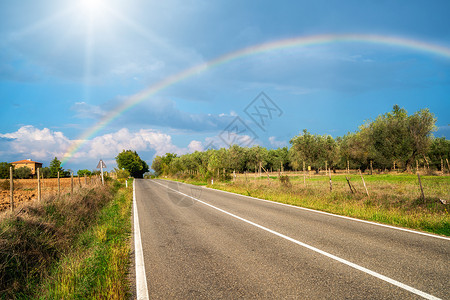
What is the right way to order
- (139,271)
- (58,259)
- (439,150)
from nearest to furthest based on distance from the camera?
1. (139,271)
2. (58,259)
3. (439,150)

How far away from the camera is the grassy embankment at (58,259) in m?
3.93

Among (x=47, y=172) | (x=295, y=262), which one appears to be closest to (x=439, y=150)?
(x=295, y=262)

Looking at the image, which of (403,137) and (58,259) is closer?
(58,259)

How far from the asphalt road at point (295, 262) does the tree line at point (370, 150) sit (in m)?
20.8

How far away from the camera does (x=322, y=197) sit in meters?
13.0

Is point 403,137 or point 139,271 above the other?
point 403,137

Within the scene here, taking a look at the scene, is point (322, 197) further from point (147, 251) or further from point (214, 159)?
point (214, 159)

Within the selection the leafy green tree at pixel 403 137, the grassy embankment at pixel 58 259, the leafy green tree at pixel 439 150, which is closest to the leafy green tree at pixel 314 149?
the leafy green tree at pixel 403 137

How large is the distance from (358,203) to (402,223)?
10.0ft

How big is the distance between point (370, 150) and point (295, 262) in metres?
48.6

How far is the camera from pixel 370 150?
45.6 meters

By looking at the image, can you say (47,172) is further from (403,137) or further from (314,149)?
(403,137)

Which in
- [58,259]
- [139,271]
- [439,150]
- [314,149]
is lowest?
[58,259]

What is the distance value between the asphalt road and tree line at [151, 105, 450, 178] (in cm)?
2083
